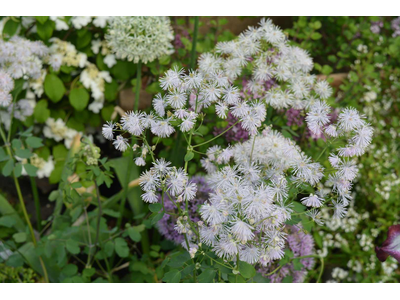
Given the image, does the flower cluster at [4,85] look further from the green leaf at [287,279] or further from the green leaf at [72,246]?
the green leaf at [287,279]

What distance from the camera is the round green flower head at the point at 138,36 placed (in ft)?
3.90

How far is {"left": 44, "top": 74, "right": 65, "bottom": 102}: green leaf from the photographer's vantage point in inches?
69.0

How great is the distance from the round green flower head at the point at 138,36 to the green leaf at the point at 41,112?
28.6 inches

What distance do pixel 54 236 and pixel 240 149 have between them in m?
0.65

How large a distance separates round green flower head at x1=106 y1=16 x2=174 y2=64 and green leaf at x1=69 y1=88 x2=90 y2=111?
607 millimetres

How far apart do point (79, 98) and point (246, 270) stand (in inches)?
52.9

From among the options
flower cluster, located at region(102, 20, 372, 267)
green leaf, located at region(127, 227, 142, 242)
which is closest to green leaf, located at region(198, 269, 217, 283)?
flower cluster, located at region(102, 20, 372, 267)

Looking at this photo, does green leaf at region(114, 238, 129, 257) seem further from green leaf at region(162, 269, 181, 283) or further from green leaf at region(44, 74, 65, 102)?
green leaf at region(44, 74, 65, 102)

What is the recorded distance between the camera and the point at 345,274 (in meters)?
1.59

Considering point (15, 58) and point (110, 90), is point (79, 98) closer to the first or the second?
point (110, 90)

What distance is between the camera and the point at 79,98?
70.2 inches

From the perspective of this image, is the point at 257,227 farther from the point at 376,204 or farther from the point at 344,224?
the point at 376,204

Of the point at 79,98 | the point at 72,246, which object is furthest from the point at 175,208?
the point at 79,98

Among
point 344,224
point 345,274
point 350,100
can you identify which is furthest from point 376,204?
point 350,100
